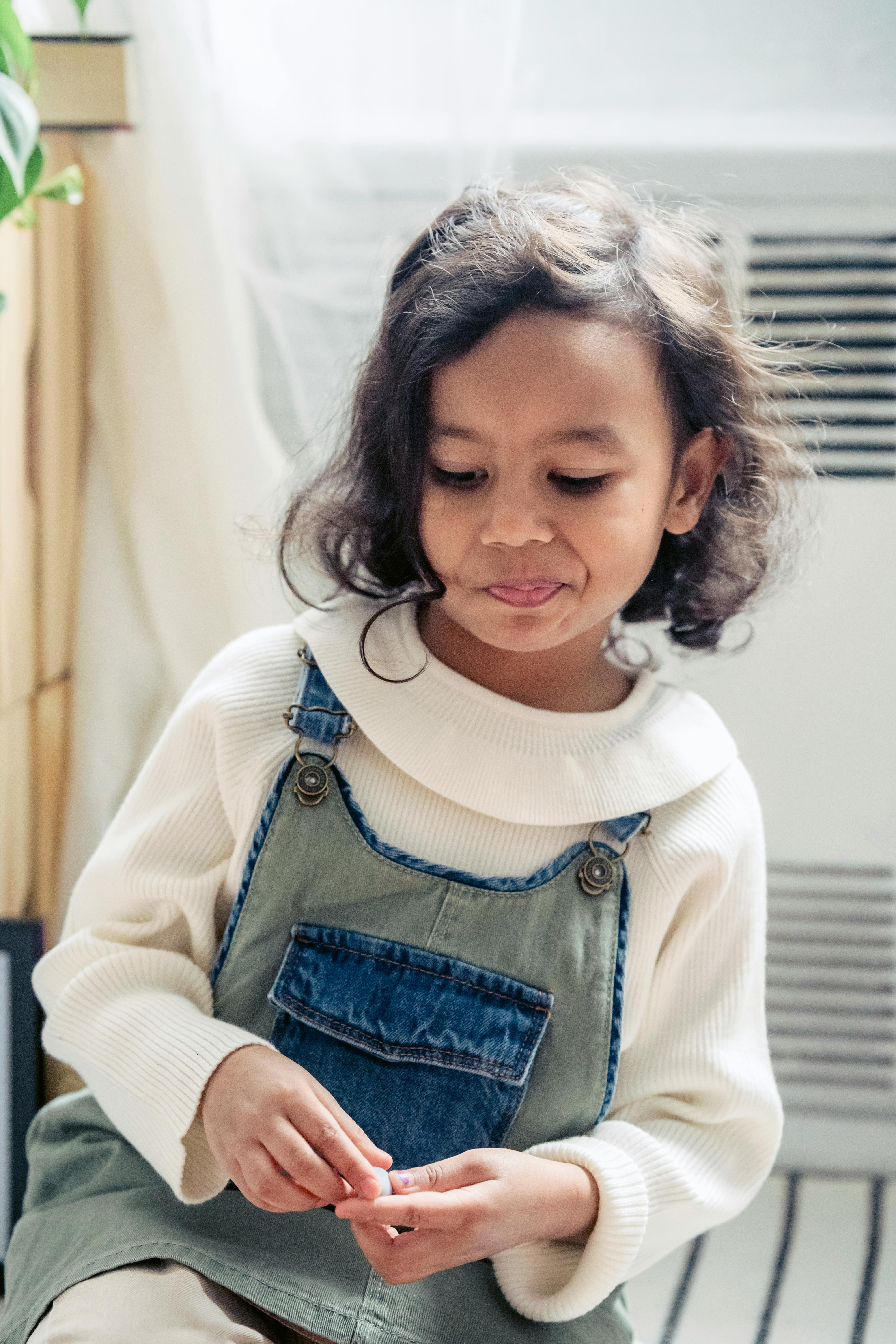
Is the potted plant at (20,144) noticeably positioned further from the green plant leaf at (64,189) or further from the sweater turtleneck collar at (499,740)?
the sweater turtleneck collar at (499,740)

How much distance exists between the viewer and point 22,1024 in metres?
1.10

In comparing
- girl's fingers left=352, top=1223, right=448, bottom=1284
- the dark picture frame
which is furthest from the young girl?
the dark picture frame

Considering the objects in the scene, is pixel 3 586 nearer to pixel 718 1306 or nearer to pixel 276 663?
pixel 276 663

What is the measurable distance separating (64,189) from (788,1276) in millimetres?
1082

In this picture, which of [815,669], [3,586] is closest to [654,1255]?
[815,669]

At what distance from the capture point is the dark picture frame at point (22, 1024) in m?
1.10

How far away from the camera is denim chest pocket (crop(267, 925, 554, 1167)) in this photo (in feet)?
2.63

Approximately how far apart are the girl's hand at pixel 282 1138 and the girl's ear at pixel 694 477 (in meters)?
0.44

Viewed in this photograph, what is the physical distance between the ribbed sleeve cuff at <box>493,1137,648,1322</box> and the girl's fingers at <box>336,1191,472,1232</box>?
Result: 3.4 inches

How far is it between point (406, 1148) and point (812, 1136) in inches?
23.6

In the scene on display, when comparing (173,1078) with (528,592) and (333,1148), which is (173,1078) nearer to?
(333,1148)

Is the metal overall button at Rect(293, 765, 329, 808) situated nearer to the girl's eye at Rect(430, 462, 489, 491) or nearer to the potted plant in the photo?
the girl's eye at Rect(430, 462, 489, 491)

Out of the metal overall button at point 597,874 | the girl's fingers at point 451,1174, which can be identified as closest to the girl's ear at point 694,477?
the metal overall button at point 597,874

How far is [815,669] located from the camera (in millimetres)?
1212
